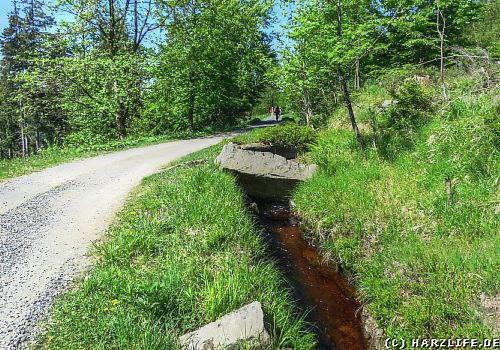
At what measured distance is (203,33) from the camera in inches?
863

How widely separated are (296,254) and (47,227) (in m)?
4.83

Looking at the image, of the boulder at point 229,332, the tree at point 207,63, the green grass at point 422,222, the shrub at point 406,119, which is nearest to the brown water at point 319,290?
the green grass at point 422,222

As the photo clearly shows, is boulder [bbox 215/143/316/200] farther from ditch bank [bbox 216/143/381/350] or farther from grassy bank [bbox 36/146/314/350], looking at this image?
grassy bank [bbox 36/146/314/350]

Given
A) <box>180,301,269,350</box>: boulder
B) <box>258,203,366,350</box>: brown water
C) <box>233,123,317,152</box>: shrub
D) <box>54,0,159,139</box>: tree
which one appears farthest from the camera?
<box>54,0,159,139</box>: tree

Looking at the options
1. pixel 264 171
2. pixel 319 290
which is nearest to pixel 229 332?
pixel 319 290

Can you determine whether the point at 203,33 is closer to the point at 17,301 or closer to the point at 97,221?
the point at 97,221

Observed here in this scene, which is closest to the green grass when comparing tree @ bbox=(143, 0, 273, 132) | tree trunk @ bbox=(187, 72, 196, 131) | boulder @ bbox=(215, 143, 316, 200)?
boulder @ bbox=(215, 143, 316, 200)

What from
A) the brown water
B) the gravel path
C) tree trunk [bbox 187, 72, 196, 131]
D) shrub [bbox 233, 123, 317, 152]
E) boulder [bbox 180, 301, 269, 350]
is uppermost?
tree trunk [bbox 187, 72, 196, 131]

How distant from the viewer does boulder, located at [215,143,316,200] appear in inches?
401

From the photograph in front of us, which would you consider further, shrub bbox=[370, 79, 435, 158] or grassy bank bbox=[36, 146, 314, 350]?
shrub bbox=[370, 79, 435, 158]

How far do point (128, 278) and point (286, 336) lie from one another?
2.09 meters

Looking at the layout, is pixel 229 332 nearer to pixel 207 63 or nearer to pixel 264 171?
pixel 264 171

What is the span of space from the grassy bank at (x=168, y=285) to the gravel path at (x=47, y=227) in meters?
0.34

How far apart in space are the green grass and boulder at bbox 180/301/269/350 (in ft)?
6.26
